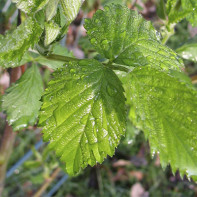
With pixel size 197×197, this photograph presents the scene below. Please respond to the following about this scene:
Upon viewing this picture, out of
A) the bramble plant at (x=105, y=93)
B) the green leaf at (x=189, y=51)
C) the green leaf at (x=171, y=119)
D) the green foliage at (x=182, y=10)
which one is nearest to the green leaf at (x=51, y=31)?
the bramble plant at (x=105, y=93)

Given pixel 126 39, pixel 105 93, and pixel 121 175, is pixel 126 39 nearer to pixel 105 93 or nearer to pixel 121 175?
pixel 105 93

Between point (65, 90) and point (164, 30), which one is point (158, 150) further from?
point (164, 30)

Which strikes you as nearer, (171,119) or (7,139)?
(171,119)

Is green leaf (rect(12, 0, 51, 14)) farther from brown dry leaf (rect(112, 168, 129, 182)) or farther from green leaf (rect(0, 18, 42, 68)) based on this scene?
brown dry leaf (rect(112, 168, 129, 182))

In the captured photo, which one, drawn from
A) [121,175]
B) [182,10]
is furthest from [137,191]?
[182,10]

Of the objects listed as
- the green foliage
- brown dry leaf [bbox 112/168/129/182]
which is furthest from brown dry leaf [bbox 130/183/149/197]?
the green foliage

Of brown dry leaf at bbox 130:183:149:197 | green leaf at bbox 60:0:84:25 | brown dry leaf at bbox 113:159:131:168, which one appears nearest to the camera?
green leaf at bbox 60:0:84:25

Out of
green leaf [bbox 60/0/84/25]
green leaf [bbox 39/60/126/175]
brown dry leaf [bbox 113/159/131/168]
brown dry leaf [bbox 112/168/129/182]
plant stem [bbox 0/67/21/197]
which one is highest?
green leaf [bbox 60/0/84/25]
